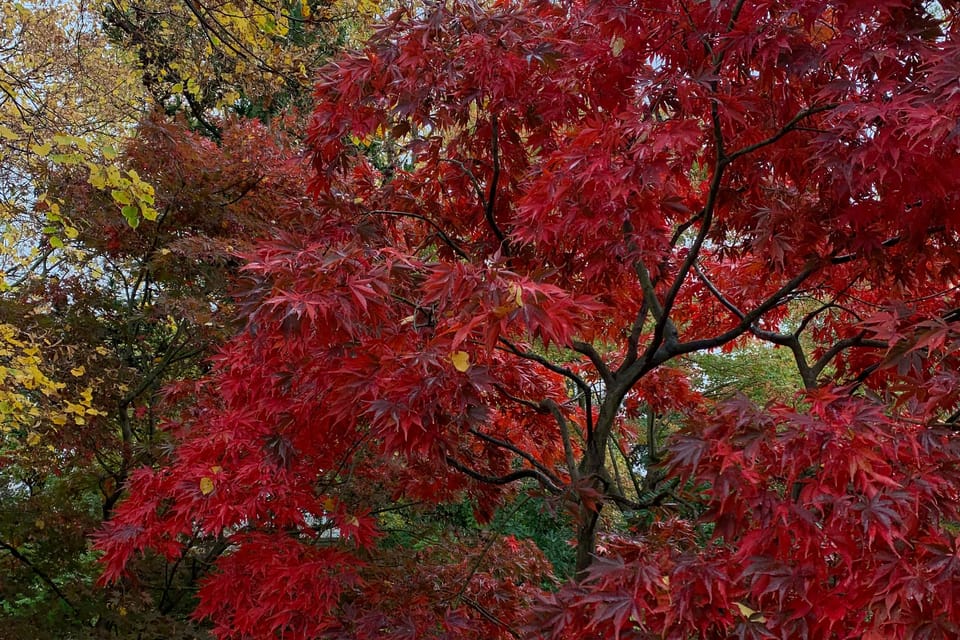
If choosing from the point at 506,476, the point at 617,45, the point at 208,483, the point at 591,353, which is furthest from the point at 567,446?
the point at 617,45

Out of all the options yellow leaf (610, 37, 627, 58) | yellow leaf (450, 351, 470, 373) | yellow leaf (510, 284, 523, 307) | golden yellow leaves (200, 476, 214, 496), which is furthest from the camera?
golden yellow leaves (200, 476, 214, 496)

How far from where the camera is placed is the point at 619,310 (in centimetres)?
315

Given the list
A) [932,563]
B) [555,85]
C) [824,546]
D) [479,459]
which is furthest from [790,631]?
[479,459]

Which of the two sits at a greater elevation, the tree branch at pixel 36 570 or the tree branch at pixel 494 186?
the tree branch at pixel 494 186

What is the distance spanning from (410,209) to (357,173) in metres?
0.32

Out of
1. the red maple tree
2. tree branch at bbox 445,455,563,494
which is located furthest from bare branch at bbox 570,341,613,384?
tree branch at bbox 445,455,563,494

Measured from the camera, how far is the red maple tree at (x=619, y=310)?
1564 mm

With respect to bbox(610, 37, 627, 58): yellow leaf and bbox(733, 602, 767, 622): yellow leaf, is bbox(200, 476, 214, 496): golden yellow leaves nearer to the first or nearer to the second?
bbox(733, 602, 767, 622): yellow leaf

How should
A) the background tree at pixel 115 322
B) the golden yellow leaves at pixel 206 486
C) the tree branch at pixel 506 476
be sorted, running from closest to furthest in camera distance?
the golden yellow leaves at pixel 206 486, the tree branch at pixel 506 476, the background tree at pixel 115 322

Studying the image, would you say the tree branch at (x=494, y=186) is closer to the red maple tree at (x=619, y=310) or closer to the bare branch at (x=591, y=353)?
the red maple tree at (x=619, y=310)

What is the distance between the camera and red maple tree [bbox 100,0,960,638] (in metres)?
1.56

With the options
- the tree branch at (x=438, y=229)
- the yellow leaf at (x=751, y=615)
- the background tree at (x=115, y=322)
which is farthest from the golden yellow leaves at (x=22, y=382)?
the yellow leaf at (x=751, y=615)

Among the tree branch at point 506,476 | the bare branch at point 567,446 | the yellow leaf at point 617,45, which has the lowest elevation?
the tree branch at point 506,476

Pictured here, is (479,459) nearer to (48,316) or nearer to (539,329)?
(539,329)
